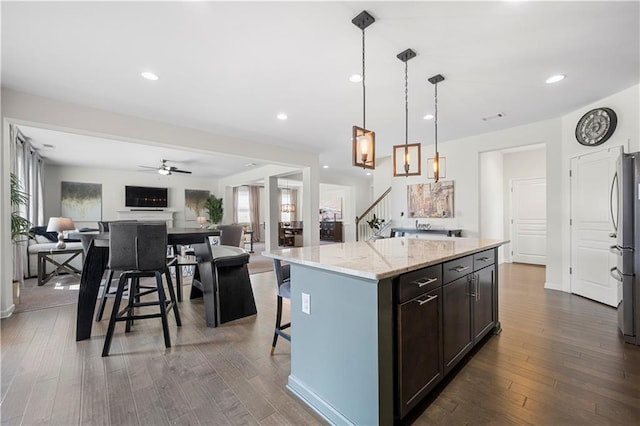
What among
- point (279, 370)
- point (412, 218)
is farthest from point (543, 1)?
point (412, 218)

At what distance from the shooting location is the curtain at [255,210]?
11.8m

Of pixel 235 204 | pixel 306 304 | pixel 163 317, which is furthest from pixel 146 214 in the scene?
pixel 306 304

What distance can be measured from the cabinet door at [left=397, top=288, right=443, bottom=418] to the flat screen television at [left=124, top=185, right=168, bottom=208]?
9.99 meters

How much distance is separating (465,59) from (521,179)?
16.5 feet

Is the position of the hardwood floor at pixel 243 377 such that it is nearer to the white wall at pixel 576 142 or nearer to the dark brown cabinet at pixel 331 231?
the white wall at pixel 576 142

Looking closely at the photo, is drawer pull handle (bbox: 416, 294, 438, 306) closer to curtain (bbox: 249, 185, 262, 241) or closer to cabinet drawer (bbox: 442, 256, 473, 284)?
cabinet drawer (bbox: 442, 256, 473, 284)

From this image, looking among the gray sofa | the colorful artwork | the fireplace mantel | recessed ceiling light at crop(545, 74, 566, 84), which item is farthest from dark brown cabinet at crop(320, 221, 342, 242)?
recessed ceiling light at crop(545, 74, 566, 84)

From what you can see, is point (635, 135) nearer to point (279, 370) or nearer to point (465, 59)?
point (465, 59)

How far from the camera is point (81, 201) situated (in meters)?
8.26

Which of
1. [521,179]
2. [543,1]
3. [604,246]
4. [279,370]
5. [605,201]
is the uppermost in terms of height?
[543,1]

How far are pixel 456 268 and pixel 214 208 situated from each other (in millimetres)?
9811

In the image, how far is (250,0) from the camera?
1.86 m

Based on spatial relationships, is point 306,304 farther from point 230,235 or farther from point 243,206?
point 243,206

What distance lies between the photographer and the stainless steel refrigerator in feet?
8.21
